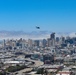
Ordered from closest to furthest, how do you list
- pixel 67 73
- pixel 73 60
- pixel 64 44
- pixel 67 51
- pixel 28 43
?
1. pixel 67 73
2. pixel 73 60
3. pixel 67 51
4. pixel 64 44
5. pixel 28 43

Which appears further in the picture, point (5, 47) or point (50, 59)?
point (5, 47)

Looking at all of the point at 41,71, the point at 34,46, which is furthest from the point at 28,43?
the point at 41,71

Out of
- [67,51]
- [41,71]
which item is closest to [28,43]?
[67,51]

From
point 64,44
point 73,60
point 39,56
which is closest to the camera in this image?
point 73,60

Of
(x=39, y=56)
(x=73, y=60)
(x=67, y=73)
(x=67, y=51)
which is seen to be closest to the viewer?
(x=67, y=73)

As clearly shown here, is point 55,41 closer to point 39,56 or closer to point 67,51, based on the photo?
point 67,51

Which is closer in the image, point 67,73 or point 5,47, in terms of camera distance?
point 67,73

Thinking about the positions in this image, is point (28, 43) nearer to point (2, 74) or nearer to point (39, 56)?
point (39, 56)

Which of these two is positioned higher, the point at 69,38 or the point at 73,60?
the point at 69,38

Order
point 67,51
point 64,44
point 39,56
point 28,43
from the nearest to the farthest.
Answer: point 39,56
point 67,51
point 64,44
point 28,43
